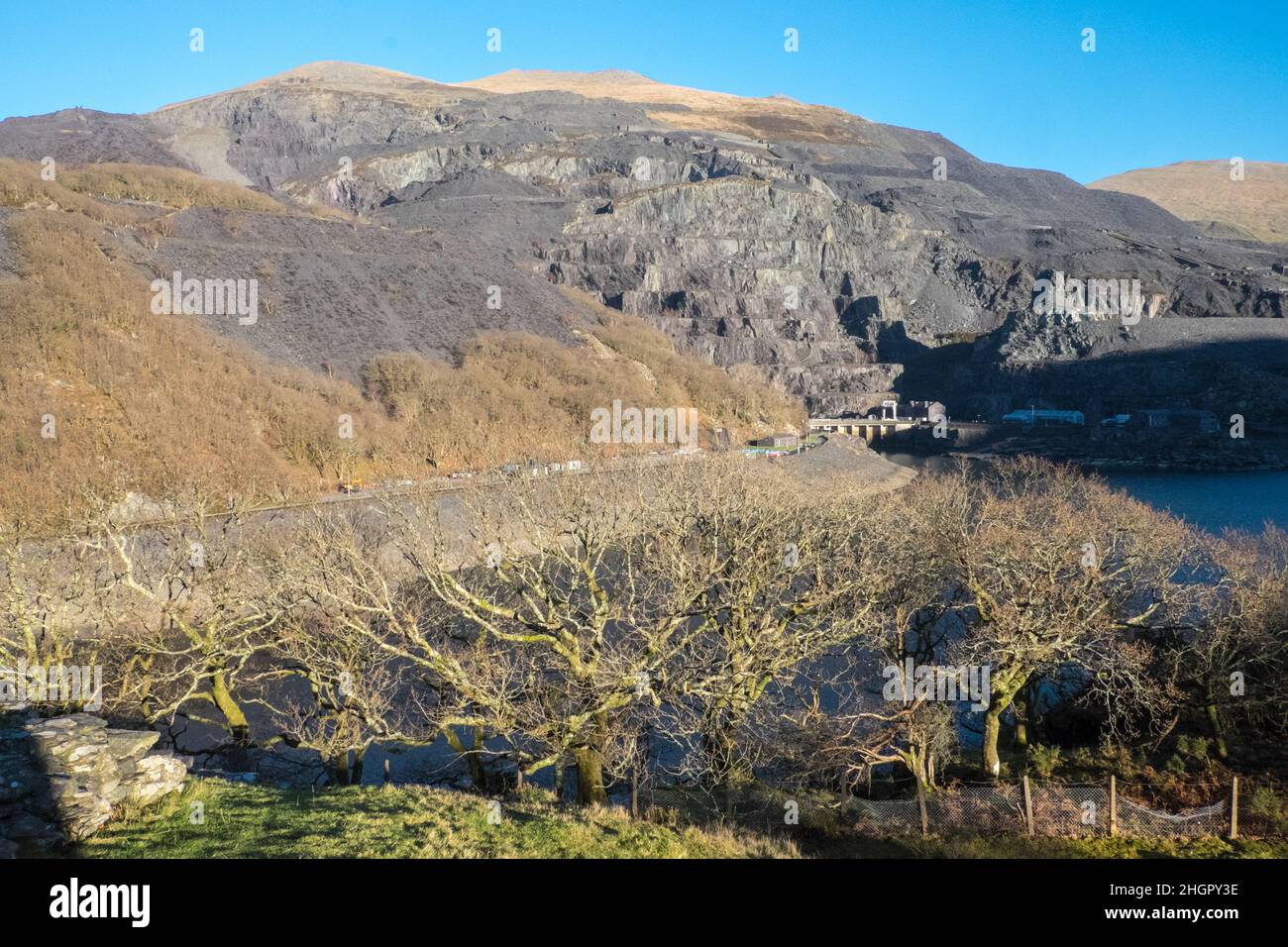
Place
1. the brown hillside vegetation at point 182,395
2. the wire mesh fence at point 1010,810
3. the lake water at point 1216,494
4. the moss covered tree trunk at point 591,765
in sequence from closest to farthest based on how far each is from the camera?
the wire mesh fence at point 1010,810
the moss covered tree trunk at point 591,765
the brown hillside vegetation at point 182,395
the lake water at point 1216,494

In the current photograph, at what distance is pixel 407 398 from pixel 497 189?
108 meters

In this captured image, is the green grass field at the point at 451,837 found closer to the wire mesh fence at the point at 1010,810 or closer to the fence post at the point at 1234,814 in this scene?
the fence post at the point at 1234,814

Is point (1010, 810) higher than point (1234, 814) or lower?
lower

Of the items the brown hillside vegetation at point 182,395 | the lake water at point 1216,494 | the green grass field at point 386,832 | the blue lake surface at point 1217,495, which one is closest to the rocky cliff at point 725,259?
the brown hillside vegetation at point 182,395

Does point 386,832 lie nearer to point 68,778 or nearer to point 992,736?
point 68,778

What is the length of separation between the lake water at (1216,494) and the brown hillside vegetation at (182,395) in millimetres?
36757

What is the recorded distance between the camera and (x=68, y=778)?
12273 mm

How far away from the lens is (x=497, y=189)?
16588 cm

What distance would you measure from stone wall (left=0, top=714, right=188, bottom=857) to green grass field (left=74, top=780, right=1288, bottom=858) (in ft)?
1.15

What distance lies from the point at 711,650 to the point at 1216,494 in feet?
204

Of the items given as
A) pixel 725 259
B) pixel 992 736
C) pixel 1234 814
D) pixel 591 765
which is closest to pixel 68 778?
pixel 591 765

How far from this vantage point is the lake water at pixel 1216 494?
53.7m

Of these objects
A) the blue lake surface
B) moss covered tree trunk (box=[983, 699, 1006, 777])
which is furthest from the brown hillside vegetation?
the blue lake surface

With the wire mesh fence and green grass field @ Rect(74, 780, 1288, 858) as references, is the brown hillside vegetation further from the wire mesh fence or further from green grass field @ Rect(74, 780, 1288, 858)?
the wire mesh fence
